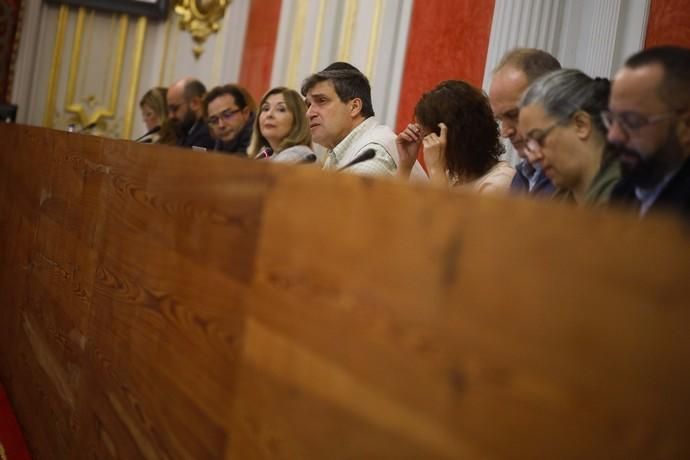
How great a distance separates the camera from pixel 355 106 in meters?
3.19

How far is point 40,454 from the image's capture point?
2527 millimetres

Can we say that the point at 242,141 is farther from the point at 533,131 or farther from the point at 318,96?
the point at 533,131

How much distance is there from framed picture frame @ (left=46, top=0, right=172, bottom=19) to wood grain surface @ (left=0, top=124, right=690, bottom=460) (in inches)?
202

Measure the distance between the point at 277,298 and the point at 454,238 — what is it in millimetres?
399

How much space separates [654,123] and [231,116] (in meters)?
3.01

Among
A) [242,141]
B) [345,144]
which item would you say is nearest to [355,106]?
[345,144]

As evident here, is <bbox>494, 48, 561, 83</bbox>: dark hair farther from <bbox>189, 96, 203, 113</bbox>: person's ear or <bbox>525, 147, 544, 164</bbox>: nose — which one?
<bbox>189, 96, 203, 113</bbox>: person's ear

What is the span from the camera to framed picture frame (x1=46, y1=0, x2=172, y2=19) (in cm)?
681

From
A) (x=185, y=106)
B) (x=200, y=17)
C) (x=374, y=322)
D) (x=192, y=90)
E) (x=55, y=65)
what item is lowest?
(x=374, y=322)

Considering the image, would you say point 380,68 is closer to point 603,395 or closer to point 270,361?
point 270,361

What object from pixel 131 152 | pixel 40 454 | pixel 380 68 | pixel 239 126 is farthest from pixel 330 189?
pixel 380 68

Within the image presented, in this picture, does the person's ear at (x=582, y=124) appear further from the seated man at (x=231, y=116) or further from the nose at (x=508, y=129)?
the seated man at (x=231, y=116)

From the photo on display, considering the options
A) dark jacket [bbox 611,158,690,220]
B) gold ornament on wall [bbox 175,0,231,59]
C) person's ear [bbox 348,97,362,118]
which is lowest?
dark jacket [bbox 611,158,690,220]

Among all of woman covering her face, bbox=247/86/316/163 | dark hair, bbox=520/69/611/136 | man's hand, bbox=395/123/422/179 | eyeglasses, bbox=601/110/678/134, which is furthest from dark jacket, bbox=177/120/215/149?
eyeglasses, bbox=601/110/678/134
